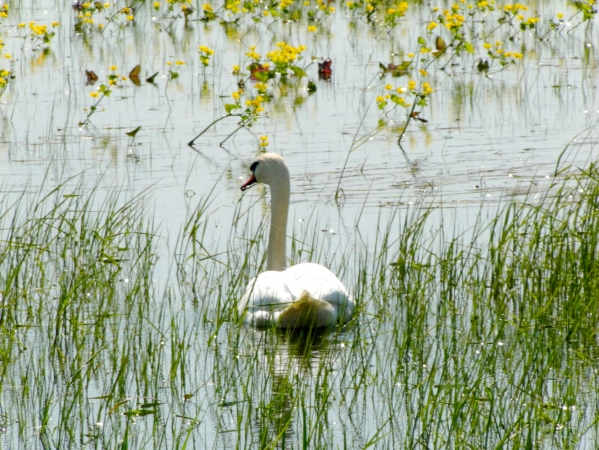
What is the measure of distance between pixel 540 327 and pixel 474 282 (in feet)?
3.63

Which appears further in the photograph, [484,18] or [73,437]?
[484,18]

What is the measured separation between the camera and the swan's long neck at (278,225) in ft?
24.9

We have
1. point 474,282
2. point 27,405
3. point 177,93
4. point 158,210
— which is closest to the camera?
point 27,405

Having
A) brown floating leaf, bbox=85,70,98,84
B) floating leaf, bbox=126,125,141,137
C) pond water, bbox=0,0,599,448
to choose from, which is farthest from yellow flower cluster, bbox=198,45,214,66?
brown floating leaf, bbox=85,70,98,84

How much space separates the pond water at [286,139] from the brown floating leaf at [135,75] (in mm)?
60

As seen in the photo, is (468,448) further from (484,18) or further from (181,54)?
(484,18)

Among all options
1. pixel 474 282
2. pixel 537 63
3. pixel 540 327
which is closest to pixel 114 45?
pixel 537 63

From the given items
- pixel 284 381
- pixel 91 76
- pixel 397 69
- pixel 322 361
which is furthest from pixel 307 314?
pixel 91 76

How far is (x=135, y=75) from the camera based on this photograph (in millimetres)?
14406

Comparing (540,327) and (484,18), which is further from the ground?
(484,18)

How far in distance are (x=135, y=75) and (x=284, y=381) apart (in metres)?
9.95

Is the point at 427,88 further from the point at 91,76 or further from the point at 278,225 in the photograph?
the point at 91,76

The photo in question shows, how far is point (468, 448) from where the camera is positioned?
454cm

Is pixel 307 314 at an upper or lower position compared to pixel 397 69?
lower
